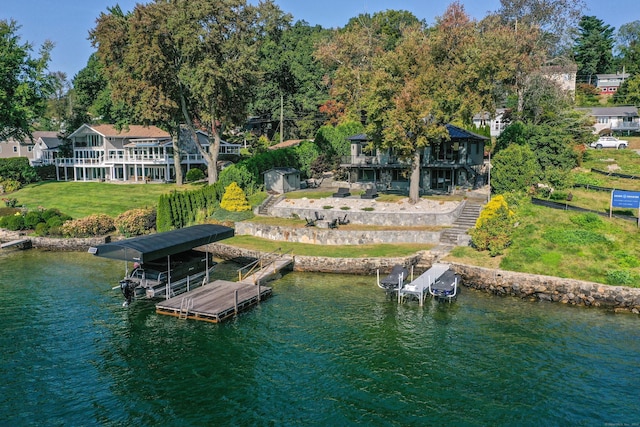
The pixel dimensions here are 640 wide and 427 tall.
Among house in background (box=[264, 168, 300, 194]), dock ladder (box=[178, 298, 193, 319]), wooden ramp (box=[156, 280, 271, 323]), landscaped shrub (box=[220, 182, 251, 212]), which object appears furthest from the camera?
house in background (box=[264, 168, 300, 194])

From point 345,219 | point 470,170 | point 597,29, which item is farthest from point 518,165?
point 597,29

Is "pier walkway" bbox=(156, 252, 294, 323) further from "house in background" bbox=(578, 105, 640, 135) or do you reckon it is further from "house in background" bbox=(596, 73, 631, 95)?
"house in background" bbox=(596, 73, 631, 95)

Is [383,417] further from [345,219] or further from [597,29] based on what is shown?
[597,29]

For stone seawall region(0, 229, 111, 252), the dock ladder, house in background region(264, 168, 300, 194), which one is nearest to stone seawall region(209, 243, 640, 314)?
the dock ladder

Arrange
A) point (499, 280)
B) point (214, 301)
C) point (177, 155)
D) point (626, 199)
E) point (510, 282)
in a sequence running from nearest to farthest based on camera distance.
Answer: point (214, 301) < point (510, 282) < point (499, 280) < point (626, 199) < point (177, 155)

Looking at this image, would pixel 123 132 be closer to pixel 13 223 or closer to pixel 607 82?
pixel 13 223

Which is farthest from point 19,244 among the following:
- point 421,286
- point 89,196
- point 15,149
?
point 15,149
